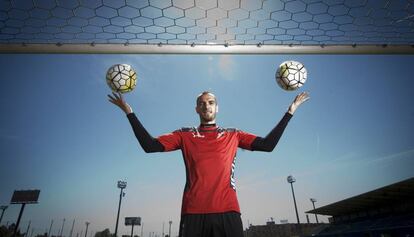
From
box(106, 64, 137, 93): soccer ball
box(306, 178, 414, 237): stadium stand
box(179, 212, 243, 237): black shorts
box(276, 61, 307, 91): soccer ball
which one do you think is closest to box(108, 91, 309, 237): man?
box(179, 212, 243, 237): black shorts

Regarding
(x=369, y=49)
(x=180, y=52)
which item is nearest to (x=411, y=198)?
(x=369, y=49)

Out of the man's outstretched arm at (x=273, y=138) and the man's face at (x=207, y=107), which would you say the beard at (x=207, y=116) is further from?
the man's outstretched arm at (x=273, y=138)

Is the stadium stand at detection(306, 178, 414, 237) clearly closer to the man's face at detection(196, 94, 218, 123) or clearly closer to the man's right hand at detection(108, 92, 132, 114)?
the man's face at detection(196, 94, 218, 123)

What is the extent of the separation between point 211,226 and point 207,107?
1312 mm

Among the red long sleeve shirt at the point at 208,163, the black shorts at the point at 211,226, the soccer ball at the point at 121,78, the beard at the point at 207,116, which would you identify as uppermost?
the soccer ball at the point at 121,78

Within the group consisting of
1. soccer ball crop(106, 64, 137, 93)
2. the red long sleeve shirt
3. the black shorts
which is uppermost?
soccer ball crop(106, 64, 137, 93)

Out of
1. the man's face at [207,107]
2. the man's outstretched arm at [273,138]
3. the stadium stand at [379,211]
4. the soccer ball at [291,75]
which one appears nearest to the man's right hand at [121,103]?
the man's face at [207,107]

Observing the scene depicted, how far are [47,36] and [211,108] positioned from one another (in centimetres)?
522

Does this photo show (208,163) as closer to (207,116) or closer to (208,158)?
(208,158)

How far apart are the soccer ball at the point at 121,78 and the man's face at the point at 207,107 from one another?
2.14 m

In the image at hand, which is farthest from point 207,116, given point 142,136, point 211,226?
point 211,226

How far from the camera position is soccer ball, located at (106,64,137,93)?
4.66 m

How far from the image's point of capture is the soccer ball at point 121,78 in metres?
4.66

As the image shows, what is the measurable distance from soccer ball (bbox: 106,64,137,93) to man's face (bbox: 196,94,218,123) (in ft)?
7.01
